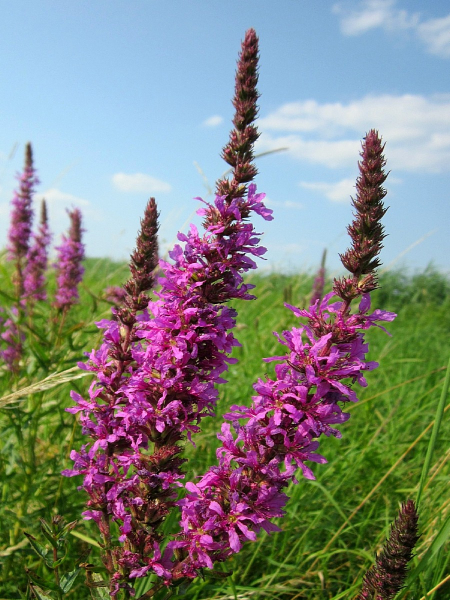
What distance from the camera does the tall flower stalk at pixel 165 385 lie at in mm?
1750

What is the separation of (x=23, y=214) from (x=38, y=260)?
61 cm

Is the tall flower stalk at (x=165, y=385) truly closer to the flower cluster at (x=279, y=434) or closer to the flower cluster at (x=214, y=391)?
the flower cluster at (x=214, y=391)

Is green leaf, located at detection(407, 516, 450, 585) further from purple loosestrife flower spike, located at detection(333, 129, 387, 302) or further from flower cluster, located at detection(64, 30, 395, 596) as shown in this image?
purple loosestrife flower spike, located at detection(333, 129, 387, 302)

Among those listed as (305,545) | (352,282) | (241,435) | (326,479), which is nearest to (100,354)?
(241,435)

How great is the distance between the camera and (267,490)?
1689mm

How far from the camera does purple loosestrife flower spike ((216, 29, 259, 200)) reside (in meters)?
1.90

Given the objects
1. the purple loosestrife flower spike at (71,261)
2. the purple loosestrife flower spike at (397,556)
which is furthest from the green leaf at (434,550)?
the purple loosestrife flower spike at (71,261)

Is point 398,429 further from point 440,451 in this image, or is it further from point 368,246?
point 368,246

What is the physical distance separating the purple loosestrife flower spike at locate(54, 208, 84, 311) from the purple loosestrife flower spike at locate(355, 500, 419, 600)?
4.47 meters

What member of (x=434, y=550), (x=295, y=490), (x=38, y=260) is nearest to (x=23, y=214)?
(x=38, y=260)

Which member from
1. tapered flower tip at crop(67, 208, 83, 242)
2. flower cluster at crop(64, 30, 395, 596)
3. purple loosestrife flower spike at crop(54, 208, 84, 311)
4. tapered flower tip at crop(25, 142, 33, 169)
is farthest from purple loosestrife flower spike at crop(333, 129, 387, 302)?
tapered flower tip at crop(25, 142, 33, 169)

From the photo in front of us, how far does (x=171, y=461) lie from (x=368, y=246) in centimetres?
106

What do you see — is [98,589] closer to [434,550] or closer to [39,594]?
[39,594]

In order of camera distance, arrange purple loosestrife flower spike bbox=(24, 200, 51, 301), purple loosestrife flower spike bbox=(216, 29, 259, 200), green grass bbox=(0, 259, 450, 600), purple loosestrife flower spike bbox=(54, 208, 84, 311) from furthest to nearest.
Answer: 1. purple loosestrife flower spike bbox=(24, 200, 51, 301)
2. purple loosestrife flower spike bbox=(54, 208, 84, 311)
3. green grass bbox=(0, 259, 450, 600)
4. purple loosestrife flower spike bbox=(216, 29, 259, 200)
